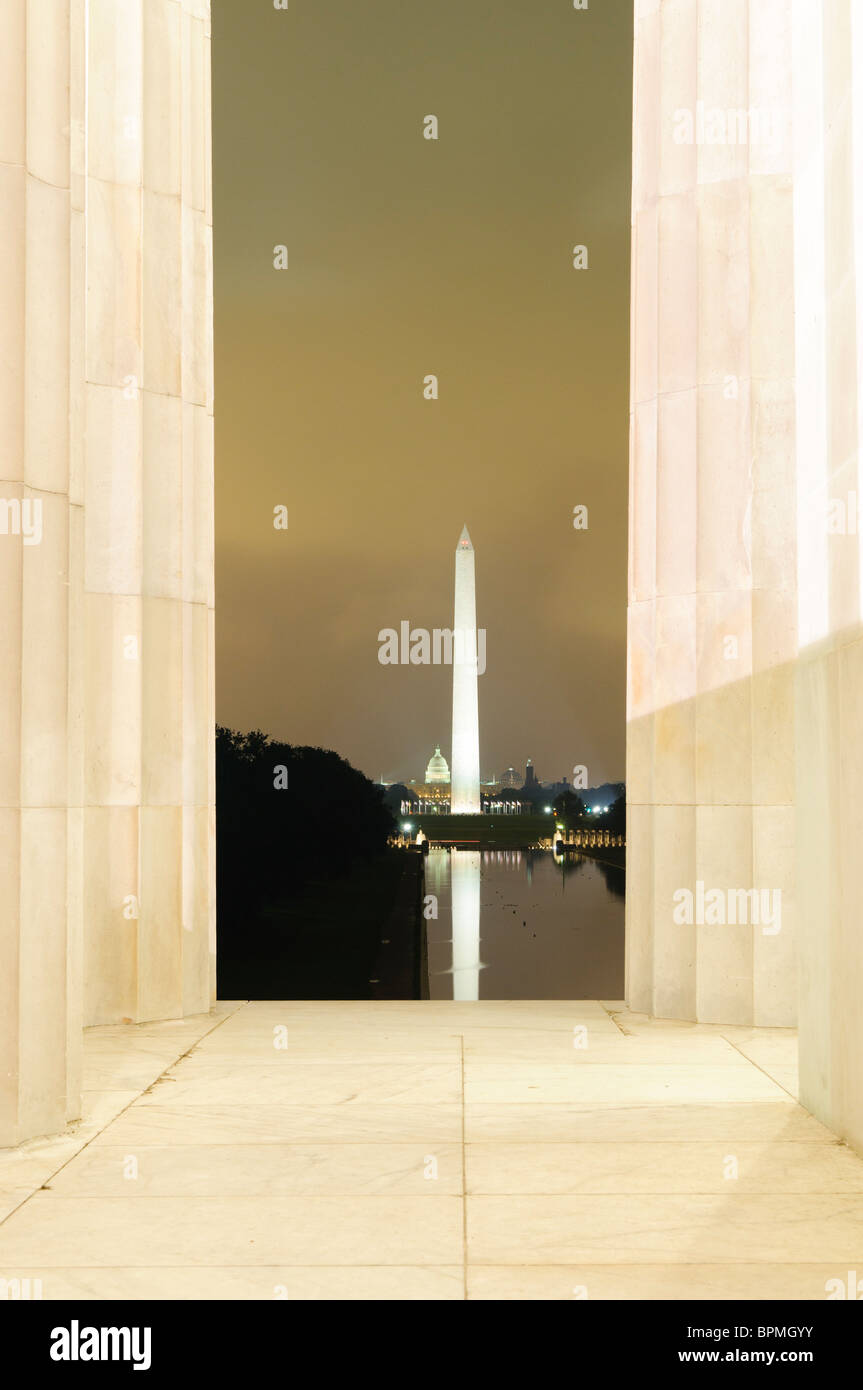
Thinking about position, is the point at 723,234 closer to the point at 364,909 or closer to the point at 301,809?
the point at 364,909

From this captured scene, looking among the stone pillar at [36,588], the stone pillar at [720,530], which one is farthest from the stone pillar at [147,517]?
the stone pillar at [720,530]

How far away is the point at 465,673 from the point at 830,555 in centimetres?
13999

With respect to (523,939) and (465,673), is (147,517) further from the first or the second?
(465,673)

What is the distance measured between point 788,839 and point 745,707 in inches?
76.3

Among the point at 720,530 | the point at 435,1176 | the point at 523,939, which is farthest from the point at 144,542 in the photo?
the point at 523,939

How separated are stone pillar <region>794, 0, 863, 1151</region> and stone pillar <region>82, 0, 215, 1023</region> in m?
9.35

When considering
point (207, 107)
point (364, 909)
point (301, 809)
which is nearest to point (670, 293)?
point (207, 107)

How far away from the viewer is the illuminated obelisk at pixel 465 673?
473ft

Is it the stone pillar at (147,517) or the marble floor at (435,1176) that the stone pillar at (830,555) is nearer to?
the marble floor at (435,1176)

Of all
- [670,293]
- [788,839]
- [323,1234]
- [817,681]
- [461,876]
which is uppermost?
[670,293]

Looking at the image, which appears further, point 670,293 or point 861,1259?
point 670,293

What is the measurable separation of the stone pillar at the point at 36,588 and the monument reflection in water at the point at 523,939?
62.3 metres

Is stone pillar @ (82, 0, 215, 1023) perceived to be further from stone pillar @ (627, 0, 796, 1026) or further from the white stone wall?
stone pillar @ (627, 0, 796, 1026)

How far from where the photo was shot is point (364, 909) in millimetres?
98625
